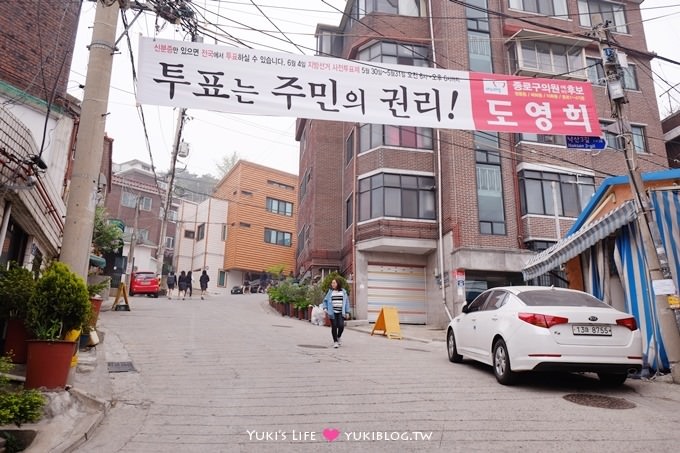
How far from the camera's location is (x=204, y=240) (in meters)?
45.2

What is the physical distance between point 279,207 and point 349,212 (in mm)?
23143

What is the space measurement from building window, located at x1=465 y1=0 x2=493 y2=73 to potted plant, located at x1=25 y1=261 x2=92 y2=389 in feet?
68.9

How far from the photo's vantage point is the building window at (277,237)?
45991mm

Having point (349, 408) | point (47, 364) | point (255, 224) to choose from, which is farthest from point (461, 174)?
point (255, 224)

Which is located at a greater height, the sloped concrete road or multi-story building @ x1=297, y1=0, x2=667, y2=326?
multi-story building @ x1=297, y1=0, x2=667, y2=326

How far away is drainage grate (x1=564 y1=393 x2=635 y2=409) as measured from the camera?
596cm

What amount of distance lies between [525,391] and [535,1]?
23907 mm

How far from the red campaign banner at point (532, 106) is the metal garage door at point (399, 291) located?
13.9 meters

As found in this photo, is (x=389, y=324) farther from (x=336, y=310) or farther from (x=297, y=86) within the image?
(x=297, y=86)

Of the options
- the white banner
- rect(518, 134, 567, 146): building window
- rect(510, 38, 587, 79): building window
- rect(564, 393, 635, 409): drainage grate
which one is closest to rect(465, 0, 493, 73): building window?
rect(510, 38, 587, 79): building window

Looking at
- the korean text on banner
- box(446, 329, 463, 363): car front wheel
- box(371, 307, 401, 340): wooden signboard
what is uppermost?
the korean text on banner

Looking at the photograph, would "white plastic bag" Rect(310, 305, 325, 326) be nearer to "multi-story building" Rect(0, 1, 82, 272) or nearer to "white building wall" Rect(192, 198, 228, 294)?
"multi-story building" Rect(0, 1, 82, 272)

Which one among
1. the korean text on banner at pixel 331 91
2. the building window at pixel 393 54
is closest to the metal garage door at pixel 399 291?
the building window at pixel 393 54

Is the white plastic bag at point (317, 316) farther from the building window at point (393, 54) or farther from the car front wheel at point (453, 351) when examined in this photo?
the building window at point (393, 54)
